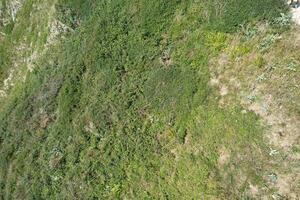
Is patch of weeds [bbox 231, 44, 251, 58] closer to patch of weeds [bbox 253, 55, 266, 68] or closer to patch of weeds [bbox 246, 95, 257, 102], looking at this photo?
patch of weeds [bbox 253, 55, 266, 68]

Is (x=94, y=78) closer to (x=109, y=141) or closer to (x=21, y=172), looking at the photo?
(x=109, y=141)

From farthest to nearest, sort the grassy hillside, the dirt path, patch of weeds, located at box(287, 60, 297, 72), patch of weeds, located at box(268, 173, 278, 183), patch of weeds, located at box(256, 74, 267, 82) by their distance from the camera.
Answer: the grassy hillside, patch of weeds, located at box(256, 74, 267, 82), patch of weeds, located at box(287, 60, 297, 72), patch of weeds, located at box(268, 173, 278, 183), the dirt path

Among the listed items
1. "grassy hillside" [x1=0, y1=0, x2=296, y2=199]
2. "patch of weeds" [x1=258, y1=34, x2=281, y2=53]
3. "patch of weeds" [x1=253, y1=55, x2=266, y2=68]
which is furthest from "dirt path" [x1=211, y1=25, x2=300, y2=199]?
"grassy hillside" [x1=0, y1=0, x2=296, y2=199]

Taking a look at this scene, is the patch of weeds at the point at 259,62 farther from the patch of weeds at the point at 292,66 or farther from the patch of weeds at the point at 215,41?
A: the patch of weeds at the point at 215,41

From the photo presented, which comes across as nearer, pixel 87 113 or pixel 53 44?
pixel 87 113

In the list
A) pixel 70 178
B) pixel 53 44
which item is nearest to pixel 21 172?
pixel 70 178

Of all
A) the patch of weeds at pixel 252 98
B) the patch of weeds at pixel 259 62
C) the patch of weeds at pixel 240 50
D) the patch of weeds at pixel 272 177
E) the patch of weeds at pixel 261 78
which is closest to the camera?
the patch of weeds at pixel 272 177

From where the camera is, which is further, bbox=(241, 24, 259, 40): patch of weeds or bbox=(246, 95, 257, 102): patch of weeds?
bbox=(241, 24, 259, 40): patch of weeds

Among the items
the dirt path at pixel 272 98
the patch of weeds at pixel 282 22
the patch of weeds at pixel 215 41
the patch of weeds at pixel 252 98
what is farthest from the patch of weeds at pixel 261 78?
the patch of weeds at pixel 215 41

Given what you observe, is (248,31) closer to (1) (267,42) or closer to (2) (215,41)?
(1) (267,42)
